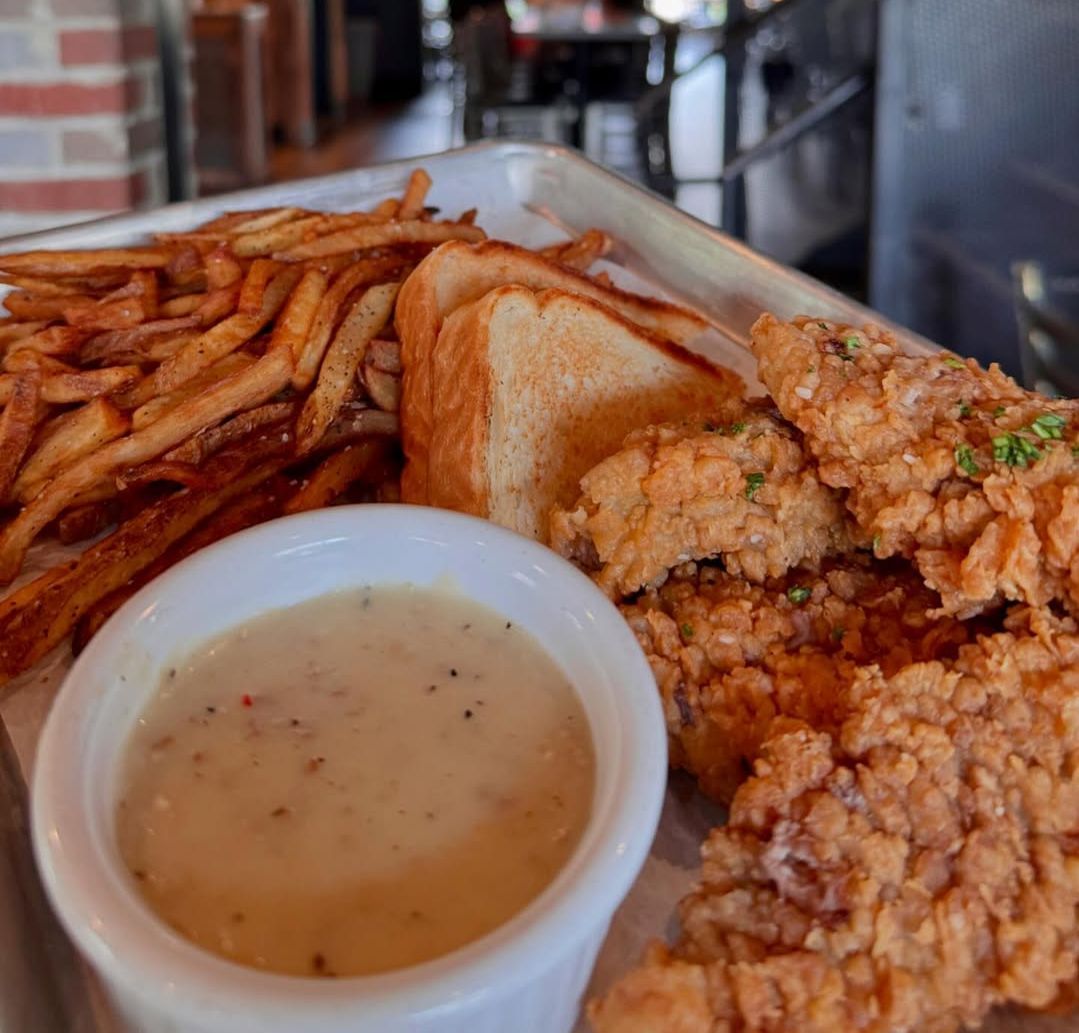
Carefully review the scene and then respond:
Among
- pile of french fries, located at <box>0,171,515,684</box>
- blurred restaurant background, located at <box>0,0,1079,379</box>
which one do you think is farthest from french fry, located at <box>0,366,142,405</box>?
blurred restaurant background, located at <box>0,0,1079,379</box>

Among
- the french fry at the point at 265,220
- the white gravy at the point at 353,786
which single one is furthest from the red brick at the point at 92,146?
the white gravy at the point at 353,786

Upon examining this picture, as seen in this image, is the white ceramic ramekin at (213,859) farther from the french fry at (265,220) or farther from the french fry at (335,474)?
the french fry at (265,220)

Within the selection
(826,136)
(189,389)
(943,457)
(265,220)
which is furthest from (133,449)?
(826,136)

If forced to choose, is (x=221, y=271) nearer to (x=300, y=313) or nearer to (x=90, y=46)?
(x=300, y=313)

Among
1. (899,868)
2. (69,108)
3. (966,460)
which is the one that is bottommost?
(899,868)

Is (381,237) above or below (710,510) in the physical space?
above

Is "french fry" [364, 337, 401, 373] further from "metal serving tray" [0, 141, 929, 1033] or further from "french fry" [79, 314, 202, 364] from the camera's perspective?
"metal serving tray" [0, 141, 929, 1033]

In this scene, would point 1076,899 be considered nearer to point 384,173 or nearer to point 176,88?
point 384,173
